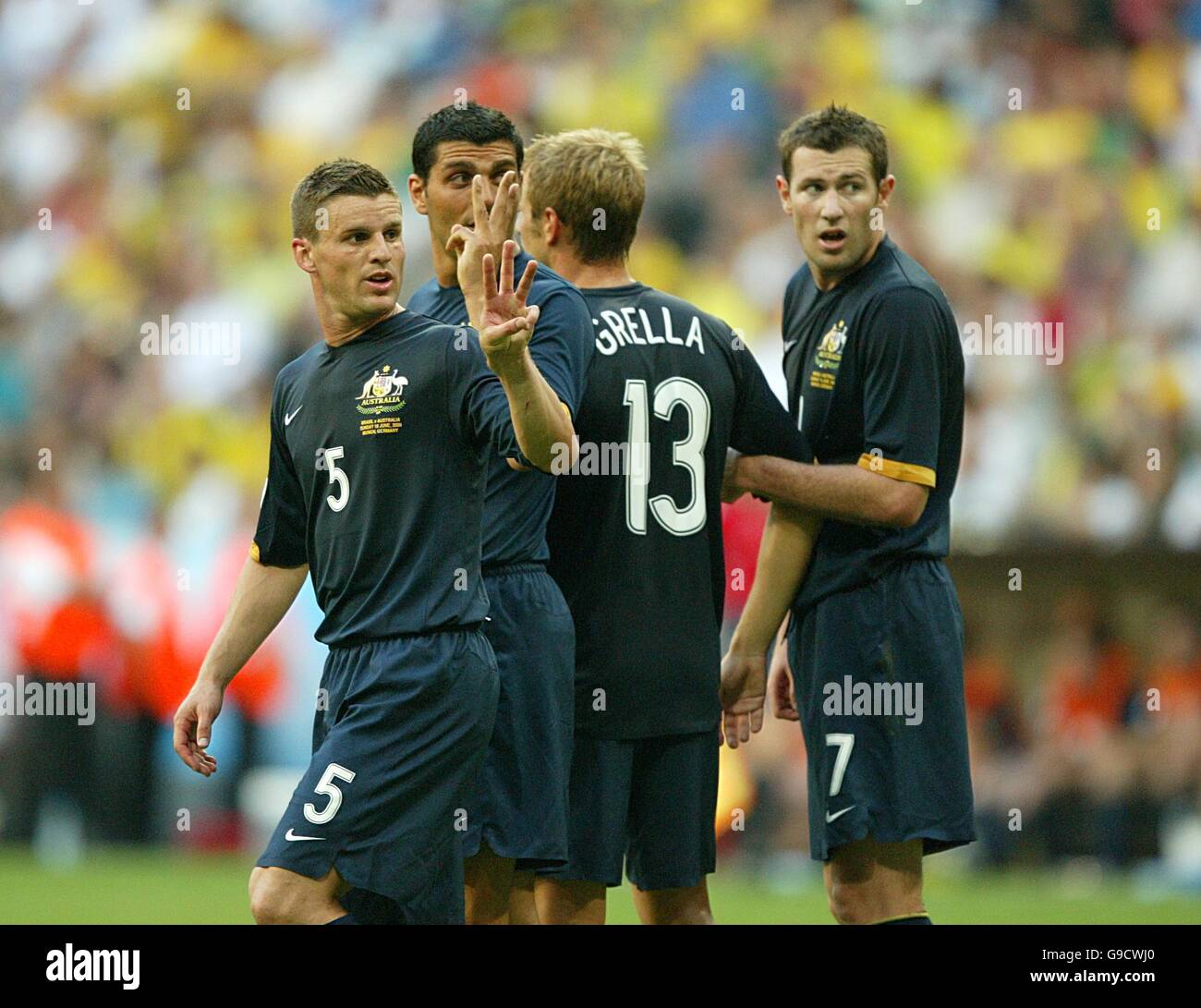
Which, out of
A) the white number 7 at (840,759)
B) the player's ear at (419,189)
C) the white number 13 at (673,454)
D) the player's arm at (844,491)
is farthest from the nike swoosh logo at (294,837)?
the player's ear at (419,189)

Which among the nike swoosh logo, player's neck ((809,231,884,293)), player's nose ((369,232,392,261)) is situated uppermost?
player's neck ((809,231,884,293))

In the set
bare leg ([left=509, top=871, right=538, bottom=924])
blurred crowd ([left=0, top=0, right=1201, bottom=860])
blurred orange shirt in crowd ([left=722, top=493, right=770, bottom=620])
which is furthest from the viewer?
blurred crowd ([left=0, top=0, right=1201, bottom=860])

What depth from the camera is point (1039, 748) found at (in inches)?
388

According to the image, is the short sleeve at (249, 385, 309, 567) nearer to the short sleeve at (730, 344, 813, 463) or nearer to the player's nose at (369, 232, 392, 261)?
the player's nose at (369, 232, 392, 261)

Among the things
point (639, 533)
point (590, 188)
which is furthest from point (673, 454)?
point (590, 188)

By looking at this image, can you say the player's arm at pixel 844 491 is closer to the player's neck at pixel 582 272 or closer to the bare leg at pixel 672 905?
the player's neck at pixel 582 272

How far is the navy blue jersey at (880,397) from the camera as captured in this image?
16.0ft

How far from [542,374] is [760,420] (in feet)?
3.08

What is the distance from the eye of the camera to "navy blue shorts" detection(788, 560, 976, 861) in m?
4.79

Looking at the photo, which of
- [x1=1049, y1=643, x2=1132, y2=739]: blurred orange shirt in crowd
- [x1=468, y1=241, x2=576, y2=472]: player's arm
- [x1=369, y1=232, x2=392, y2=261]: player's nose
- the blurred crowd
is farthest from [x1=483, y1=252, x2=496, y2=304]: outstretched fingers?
[x1=1049, y1=643, x2=1132, y2=739]: blurred orange shirt in crowd

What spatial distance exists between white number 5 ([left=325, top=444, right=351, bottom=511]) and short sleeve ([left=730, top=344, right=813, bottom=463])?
1240mm
